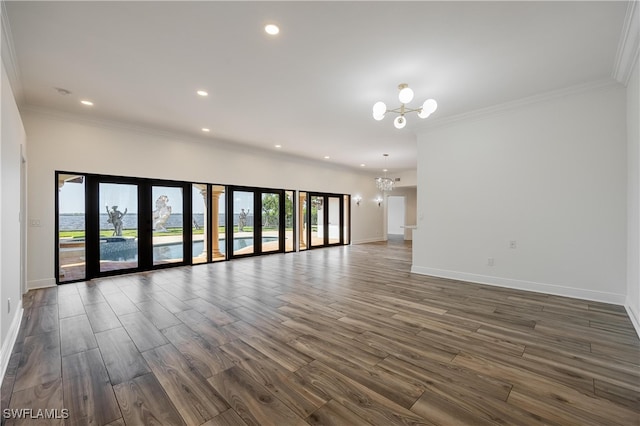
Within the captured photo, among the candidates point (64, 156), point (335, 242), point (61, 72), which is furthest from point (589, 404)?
point (335, 242)

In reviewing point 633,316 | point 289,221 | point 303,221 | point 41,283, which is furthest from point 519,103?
point 41,283

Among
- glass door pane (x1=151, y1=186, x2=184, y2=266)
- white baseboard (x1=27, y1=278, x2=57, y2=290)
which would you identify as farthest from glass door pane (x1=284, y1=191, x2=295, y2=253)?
white baseboard (x1=27, y1=278, x2=57, y2=290)

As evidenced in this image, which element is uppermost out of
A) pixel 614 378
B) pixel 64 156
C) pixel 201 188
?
pixel 64 156

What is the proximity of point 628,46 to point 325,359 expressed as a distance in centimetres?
454

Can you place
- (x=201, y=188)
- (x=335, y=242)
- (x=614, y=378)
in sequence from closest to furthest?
(x=614, y=378) < (x=201, y=188) < (x=335, y=242)

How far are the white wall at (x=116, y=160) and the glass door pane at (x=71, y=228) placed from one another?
19cm

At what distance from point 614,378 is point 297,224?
7832mm

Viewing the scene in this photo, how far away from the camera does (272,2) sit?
2424 mm

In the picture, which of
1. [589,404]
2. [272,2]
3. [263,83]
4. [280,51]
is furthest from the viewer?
[263,83]

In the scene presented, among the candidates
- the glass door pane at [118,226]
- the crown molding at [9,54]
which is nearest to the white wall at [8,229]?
the crown molding at [9,54]

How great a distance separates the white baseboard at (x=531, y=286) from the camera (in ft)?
12.7

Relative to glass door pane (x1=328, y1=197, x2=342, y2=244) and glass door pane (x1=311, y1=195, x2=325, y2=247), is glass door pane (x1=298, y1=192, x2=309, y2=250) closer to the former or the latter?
glass door pane (x1=311, y1=195, x2=325, y2=247)

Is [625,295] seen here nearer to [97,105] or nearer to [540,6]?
[540,6]

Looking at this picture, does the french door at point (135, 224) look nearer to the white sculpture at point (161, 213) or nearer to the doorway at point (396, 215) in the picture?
the white sculpture at point (161, 213)
